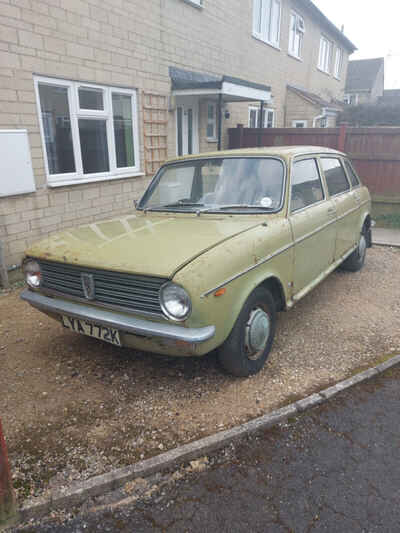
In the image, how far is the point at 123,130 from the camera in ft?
26.5

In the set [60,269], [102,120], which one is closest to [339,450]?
[60,269]

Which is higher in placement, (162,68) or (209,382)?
(162,68)

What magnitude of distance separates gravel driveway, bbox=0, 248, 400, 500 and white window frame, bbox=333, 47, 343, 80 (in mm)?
22675

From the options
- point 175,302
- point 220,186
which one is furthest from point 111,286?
point 220,186

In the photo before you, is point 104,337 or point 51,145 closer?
point 104,337

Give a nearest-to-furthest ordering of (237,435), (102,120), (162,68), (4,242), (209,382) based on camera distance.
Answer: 1. (237,435)
2. (209,382)
3. (4,242)
4. (102,120)
5. (162,68)

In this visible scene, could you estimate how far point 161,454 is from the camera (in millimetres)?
2527

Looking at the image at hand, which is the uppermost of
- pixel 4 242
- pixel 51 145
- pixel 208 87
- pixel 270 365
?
pixel 208 87

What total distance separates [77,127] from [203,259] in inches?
204

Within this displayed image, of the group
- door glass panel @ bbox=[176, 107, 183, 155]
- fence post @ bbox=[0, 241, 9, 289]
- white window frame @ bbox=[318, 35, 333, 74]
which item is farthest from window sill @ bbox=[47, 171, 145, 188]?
white window frame @ bbox=[318, 35, 333, 74]

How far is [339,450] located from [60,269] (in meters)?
2.40

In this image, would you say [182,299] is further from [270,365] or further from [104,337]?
[270,365]

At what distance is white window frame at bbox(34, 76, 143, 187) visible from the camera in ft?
20.9

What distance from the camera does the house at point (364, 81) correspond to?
131 feet
